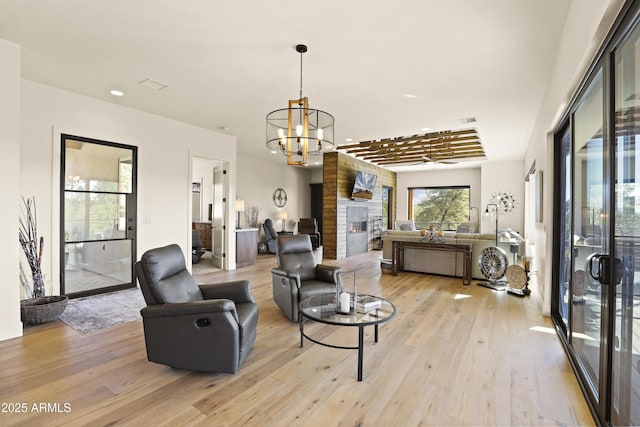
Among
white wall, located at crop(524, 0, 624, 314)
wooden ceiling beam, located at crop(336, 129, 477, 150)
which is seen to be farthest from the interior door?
white wall, located at crop(524, 0, 624, 314)

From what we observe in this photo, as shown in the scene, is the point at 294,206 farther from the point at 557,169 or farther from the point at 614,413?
the point at 614,413

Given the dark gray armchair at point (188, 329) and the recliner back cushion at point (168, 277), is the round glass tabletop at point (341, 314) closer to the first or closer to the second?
the dark gray armchair at point (188, 329)

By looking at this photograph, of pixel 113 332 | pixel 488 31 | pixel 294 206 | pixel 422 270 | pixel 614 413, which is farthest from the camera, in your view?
pixel 294 206

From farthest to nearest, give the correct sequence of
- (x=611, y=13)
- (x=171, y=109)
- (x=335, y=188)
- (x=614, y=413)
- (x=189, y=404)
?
(x=335, y=188) < (x=171, y=109) < (x=189, y=404) < (x=614, y=413) < (x=611, y=13)

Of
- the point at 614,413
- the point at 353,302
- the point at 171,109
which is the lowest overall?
the point at 614,413

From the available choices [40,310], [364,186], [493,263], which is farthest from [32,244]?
[364,186]

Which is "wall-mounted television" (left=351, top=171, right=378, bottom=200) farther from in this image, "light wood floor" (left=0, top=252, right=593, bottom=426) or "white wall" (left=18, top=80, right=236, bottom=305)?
"light wood floor" (left=0, top=252, right=593, bottom=426)

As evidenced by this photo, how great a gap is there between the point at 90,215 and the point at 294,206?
21.8 ft

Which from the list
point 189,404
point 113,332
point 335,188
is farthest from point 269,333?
point 335,188

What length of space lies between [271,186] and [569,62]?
809 cm

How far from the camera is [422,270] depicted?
6.37 meters

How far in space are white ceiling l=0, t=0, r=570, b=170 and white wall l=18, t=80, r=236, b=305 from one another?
0.30 meters

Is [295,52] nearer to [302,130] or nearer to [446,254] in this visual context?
[302,130]

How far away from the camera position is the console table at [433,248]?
554cm
